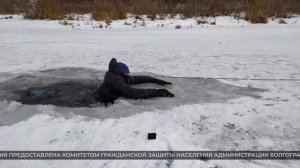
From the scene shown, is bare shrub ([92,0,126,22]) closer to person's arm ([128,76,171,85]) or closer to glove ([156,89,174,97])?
person's arm ([128,76,171,85])

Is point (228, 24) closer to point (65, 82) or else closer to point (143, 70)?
point (143, 70)

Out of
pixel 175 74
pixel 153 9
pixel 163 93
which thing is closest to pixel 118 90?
pixel 163 93

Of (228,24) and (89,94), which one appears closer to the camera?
(89,94)

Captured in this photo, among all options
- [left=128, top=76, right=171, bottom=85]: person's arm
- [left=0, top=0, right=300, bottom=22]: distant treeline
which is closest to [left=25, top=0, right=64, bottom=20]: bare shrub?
[left=0, top=0, right=300, bottom=22]: distant treeline

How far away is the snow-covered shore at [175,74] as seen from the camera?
380cm

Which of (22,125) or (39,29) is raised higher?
(39,29)

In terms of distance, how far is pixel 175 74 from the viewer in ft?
22.0

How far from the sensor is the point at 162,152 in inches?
142

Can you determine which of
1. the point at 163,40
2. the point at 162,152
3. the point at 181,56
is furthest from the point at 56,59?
the point at 162,152

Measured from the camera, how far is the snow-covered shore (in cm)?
380

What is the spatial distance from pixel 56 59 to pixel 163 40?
3.66 meters

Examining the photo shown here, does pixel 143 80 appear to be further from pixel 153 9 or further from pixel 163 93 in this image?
pixel 153 9

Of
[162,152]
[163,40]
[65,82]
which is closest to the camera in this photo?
[162,152]

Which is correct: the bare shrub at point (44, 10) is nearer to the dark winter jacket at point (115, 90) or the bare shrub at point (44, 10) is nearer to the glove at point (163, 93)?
the dark winter jacket at point (115, 90)
